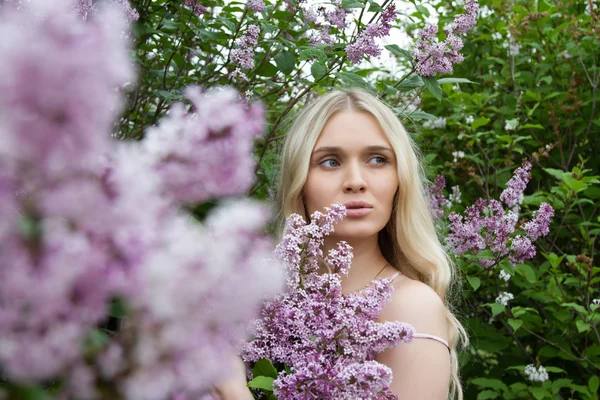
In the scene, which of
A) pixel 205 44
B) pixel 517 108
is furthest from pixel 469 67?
pixel 205 44

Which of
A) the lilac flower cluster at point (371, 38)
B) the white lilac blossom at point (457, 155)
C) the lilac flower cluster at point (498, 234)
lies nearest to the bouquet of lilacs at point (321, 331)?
the lilac flower cluster at point (371, 38)

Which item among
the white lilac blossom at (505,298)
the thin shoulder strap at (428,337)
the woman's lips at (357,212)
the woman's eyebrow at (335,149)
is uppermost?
the woman's eyebrow at (335,149)

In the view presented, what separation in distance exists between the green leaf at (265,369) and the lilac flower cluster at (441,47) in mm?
1258

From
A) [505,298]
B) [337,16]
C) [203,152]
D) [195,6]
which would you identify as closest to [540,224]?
[505,298]

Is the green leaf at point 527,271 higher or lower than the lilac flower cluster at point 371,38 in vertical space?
lower

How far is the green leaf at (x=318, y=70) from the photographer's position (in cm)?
219

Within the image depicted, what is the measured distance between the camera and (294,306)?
1423 millimetres

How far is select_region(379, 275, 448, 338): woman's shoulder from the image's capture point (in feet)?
5.68

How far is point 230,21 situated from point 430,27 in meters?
0.78

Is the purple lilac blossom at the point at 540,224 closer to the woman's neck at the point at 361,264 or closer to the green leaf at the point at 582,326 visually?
the green leaf at the point at 582,326

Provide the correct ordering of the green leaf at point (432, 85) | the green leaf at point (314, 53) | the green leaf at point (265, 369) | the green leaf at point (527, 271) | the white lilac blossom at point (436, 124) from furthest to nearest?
the white lilac blossom at point (436, 124) → the green leaf at point (527, 271) → the green leaf at point (432, 85) → the green leaf at point (314, 53) → the green leaf at point (265, 369)

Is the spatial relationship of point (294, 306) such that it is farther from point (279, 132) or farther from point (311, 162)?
point (279, 132)

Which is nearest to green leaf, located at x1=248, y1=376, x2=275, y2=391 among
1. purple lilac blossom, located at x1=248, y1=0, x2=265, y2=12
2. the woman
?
the woman

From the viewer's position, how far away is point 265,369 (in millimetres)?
1364
